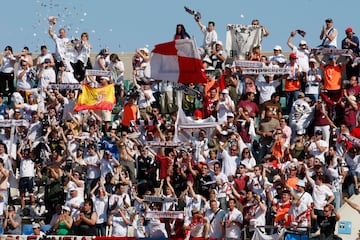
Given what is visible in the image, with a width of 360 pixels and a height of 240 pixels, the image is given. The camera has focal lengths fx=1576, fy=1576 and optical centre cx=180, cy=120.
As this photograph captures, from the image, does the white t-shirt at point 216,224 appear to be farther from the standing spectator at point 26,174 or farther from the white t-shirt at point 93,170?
the standing spectator at point 26,174

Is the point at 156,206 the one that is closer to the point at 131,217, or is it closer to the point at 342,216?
the point at 131,217

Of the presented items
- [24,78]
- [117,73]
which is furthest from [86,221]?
[24,78]

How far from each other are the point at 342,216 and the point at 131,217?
4.28 meters

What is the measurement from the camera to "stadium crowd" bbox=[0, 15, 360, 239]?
31.1 m

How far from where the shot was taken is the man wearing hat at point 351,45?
34969mm

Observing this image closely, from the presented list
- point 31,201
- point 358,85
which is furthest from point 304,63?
point 31,201

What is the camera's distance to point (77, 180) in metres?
32.7

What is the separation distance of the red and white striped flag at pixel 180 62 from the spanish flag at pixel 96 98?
3.09 metres

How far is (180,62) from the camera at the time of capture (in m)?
32.8

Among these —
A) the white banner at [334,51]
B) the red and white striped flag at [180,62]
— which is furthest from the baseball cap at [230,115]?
the white banner at [334,51]

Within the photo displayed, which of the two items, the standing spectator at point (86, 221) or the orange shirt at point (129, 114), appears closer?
the standing spectator at point (86, 221)

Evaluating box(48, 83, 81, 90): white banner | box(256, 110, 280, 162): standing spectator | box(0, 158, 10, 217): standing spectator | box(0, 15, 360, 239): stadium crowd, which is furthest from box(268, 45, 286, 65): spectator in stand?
box(0, 158, 10, 217): standing spectator

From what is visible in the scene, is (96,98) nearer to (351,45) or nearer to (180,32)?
(180,32)

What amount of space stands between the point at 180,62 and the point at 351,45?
450 cm
